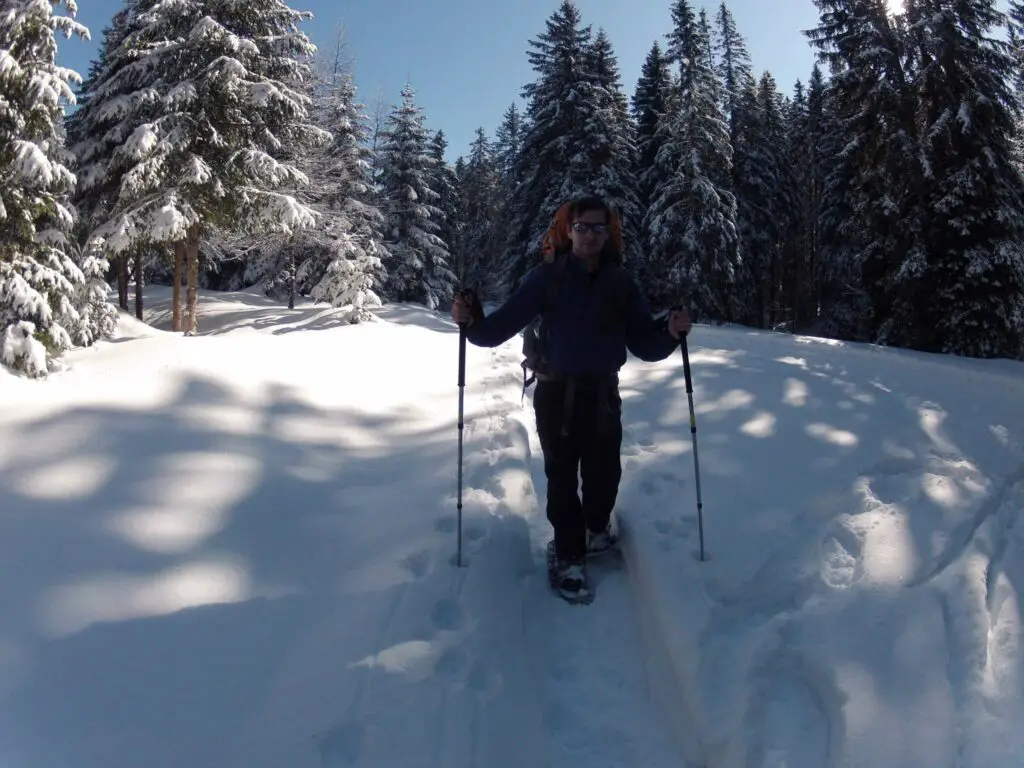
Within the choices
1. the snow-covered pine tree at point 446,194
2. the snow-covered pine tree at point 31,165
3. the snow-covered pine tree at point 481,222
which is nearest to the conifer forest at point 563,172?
the snow-covered pine tree at point 31,165

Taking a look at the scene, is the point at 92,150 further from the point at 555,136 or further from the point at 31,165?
the point at 555,136

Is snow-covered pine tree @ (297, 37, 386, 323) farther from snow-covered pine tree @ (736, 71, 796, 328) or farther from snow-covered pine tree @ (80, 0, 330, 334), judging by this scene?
snow-covered pine tree @ (736, 71, 796, 328)

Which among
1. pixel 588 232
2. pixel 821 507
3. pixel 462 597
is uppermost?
pixel 588 232

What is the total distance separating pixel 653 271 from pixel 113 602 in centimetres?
2402

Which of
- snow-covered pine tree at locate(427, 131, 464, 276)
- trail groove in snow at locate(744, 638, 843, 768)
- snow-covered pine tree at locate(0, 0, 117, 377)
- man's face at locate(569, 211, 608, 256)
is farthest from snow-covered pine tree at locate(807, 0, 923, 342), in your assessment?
snow-covered pine tree at locate(427, 131, 464, 276)

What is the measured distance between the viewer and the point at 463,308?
11.7 ft

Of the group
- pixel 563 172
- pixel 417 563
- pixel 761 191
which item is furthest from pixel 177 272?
pixel 761 191

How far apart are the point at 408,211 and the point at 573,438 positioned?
2842 centimetres

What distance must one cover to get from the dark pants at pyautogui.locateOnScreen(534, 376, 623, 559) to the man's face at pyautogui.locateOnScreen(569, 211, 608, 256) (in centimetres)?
70

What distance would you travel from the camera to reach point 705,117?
23656mm

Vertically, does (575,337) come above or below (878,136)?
below

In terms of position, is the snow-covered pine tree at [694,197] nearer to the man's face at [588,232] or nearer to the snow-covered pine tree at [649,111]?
the snow-covered pine tree at [649,111]

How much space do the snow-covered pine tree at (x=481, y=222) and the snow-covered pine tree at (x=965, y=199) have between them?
28.7 metres

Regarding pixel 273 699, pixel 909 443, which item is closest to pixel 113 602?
pixel 273 699
